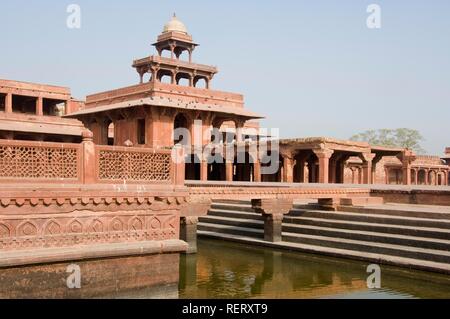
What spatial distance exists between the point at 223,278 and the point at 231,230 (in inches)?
202

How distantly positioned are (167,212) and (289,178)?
581 inches

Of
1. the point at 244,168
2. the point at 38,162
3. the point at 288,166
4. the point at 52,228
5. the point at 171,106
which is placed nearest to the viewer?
the point at 52,228

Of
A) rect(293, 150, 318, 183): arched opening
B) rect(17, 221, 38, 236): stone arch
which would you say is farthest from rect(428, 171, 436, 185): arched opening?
rect(17, 221, 38, 236): stone arch

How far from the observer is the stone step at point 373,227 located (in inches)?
454

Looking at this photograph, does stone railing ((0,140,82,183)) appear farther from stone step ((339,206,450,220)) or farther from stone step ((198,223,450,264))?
stone step ((339,206,450,220))

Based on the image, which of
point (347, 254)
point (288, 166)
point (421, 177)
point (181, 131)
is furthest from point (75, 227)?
point (421, 177)

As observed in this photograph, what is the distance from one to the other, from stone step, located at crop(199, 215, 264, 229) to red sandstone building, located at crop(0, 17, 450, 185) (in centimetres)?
620

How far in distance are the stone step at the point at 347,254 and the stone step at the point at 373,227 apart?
0.93m

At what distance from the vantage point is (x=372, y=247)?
12.1 meters

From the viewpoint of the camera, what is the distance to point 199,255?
1311cm

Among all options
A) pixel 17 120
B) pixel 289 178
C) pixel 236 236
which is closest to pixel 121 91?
pixel 17 120

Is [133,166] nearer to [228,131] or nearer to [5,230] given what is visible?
[5,230]

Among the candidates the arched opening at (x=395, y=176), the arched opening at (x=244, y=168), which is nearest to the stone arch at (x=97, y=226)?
the arched opening at (x=244, y=168)
